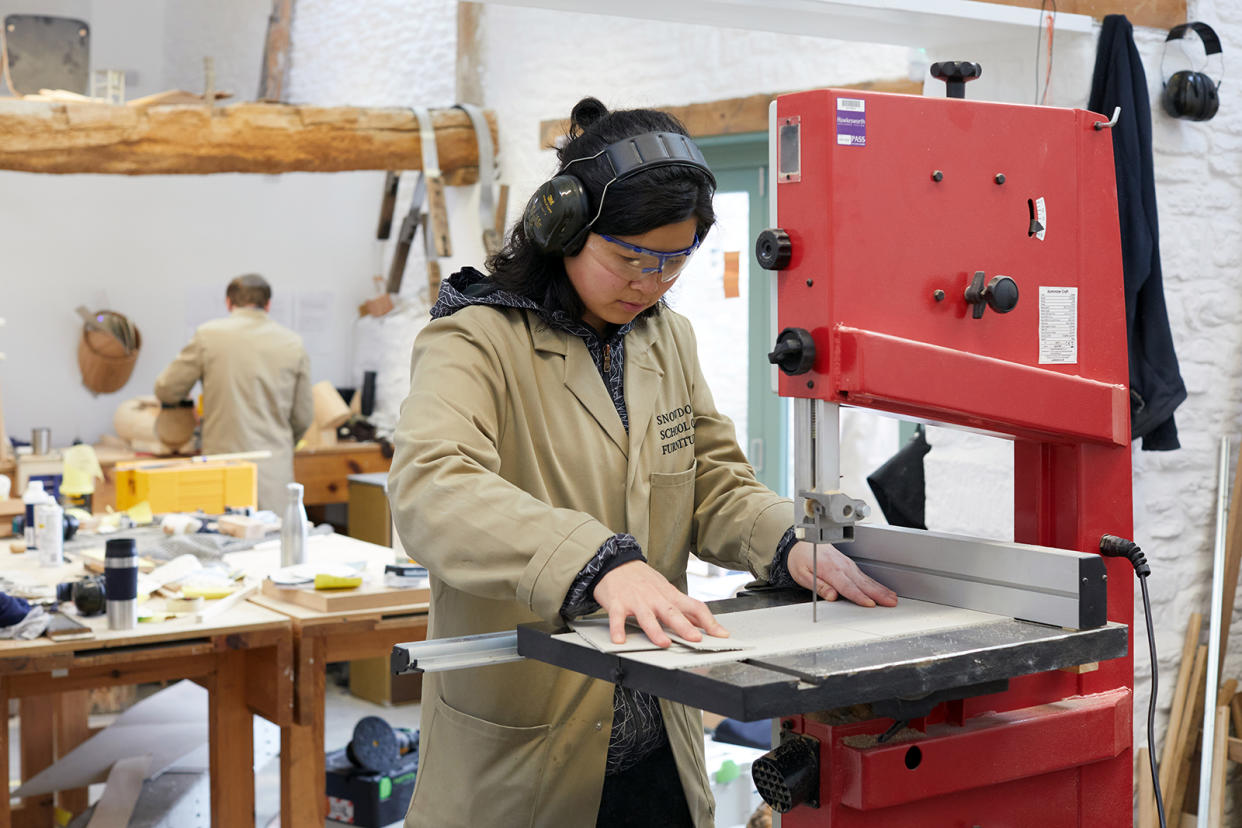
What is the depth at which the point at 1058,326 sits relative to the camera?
1721mm

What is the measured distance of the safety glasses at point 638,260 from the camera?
177 cm

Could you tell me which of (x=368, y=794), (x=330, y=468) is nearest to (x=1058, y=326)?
(x=368, y=794)

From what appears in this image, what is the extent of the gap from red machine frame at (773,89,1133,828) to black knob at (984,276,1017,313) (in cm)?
3

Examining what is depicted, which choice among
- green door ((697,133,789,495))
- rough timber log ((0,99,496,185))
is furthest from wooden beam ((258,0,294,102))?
green door ((697,133,789,495))

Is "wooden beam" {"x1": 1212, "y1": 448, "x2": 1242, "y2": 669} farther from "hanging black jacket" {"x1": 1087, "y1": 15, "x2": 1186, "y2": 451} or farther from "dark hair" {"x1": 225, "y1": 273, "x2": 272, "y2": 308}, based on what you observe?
"dark hair" {"x1": 225, "y1": 273, "x2": 272, "y2": 308}

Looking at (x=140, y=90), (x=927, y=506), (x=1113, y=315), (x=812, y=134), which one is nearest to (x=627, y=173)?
(x=812, y=134)

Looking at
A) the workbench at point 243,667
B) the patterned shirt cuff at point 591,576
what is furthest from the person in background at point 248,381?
the patterned shirt cuff at point 591,576

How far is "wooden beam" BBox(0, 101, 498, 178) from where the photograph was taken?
6.12 metres

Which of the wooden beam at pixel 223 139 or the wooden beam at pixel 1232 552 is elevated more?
the wooden beam at pixel 223 139

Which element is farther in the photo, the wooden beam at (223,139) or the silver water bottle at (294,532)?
the wooden beam at (223,139)

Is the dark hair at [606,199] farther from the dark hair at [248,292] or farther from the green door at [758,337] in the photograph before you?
the dark hair at [248,292]

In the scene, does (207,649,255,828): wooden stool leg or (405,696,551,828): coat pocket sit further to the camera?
(207,649,255,828): wooden stool leg

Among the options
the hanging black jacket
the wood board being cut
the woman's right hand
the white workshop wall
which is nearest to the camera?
the woman's right hand

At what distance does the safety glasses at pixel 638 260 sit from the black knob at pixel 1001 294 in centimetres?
42
